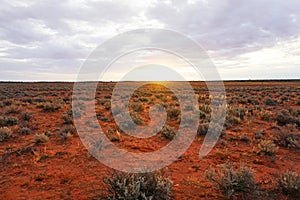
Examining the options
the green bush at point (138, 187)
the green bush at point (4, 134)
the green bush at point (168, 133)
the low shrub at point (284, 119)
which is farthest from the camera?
the low shrub at point (284, 119)

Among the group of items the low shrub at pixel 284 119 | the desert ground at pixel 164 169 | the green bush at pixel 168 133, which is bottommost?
the desert ground at pixel 164 169

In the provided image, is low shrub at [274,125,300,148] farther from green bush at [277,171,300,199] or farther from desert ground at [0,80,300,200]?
green bush at [277,171,300,199]

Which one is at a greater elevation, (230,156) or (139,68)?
(139,68)

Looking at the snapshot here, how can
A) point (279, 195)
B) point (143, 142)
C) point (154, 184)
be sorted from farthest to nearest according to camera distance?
point (143, 142) → point (279, 195) → point (154, 184)

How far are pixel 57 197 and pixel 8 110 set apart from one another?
432 inches

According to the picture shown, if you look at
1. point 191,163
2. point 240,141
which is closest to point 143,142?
point 191,163

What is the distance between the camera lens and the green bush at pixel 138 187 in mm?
4133

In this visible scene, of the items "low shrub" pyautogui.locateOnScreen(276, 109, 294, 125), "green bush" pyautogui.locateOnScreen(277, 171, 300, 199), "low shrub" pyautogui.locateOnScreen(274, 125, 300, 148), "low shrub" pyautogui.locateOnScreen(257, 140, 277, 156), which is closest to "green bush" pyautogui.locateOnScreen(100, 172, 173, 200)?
"green bush" pyautogui.locateOnScreen(277, 171, 300, 199)

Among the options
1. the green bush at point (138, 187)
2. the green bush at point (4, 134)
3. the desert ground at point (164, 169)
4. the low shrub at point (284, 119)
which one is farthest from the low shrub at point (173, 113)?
the green bush at point (138, 187)

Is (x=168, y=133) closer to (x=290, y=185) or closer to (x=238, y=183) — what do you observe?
(x=238, y=183)

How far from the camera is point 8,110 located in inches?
537

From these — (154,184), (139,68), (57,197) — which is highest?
(139,68)

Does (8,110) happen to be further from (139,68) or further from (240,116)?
(240,116)

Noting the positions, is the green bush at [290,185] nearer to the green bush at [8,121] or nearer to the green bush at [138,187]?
the green bush at [138,187]
